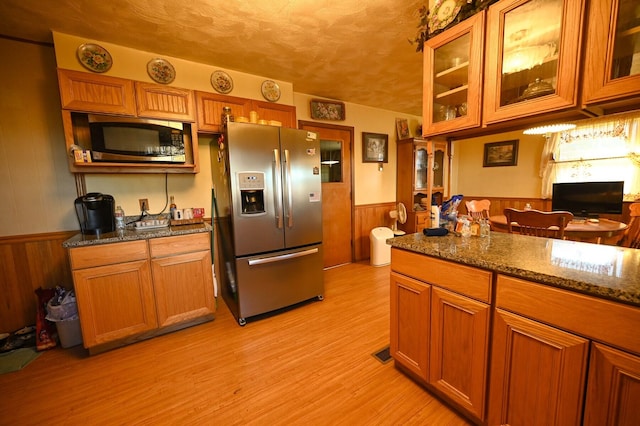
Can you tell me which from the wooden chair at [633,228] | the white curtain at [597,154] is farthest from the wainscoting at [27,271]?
the white curtain at [597,154]

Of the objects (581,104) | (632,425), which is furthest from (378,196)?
(632,425)

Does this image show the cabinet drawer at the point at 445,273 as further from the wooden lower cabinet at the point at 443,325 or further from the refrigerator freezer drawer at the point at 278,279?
the refrigerator freezer drawer at the point at 278,279

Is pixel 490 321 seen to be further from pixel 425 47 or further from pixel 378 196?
pixel 378 196

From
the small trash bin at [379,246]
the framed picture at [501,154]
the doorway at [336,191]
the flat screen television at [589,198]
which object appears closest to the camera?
the flat screen television at [589,198]

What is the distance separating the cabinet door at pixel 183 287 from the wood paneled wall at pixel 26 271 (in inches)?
40.8

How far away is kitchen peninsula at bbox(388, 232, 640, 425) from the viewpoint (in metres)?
0.85

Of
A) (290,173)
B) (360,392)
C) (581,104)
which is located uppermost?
(581,104)

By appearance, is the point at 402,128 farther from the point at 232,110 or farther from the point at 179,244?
the point at 179,244

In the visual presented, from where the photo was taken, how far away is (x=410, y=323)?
153 cm

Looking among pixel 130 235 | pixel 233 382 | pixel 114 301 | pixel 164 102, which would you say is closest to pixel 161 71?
pixel 164 102

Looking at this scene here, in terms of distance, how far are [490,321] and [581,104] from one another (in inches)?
42.8

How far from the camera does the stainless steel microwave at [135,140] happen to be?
202 cm

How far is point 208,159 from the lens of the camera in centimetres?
276

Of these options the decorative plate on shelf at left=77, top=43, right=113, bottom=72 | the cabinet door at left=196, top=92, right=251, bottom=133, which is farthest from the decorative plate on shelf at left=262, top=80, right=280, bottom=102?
the decorative plate on shelf at left=77, top=43, right=113, bottom=72
